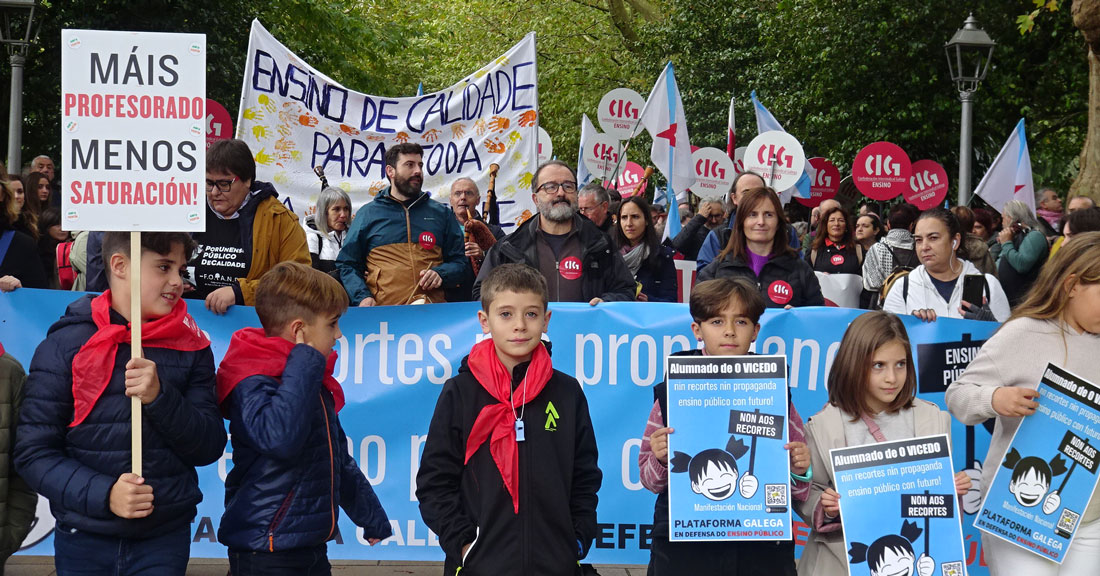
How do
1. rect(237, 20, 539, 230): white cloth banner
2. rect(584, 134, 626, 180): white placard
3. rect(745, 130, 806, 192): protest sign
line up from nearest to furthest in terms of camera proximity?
rect(237, 20, 539, 230): white cloth banner → rect(745, 130, 806, 192): protest sign → rect(584, 134, 626, 180): white placard

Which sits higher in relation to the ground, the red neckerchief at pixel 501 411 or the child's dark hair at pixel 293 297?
the child's dark hair at pixel 293 297

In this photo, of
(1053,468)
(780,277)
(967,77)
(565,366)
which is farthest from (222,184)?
(967,77)

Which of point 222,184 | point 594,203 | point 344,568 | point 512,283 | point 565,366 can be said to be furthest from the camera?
point 594,203

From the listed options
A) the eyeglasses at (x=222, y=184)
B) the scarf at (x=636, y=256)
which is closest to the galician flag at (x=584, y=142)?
the scarf at (x=636, y=256)

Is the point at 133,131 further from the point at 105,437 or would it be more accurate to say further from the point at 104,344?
the point at 105,437

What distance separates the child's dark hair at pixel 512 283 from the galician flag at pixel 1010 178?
10500 millimetres

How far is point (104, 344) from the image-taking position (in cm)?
377

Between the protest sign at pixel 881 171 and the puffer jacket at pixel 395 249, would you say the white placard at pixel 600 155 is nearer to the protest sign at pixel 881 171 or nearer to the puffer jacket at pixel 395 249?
the protest sign at pixel 881 171

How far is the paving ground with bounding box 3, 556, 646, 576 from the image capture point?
5902mm

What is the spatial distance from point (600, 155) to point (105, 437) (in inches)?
451

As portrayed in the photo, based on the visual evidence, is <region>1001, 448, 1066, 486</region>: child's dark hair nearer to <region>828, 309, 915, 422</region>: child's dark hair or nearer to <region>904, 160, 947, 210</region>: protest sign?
<region>828, 309, 915, 422</region>: child's dark hair

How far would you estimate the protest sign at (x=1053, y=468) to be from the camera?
3.84m

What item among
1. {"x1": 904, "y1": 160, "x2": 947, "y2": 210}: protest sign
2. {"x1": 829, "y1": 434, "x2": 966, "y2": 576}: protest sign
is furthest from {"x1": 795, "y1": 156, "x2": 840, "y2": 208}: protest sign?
{"x1": 829, "y1": 434, "x2": 966, "y2": 576}: protest sign

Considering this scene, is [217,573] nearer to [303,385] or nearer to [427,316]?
[427,316]
